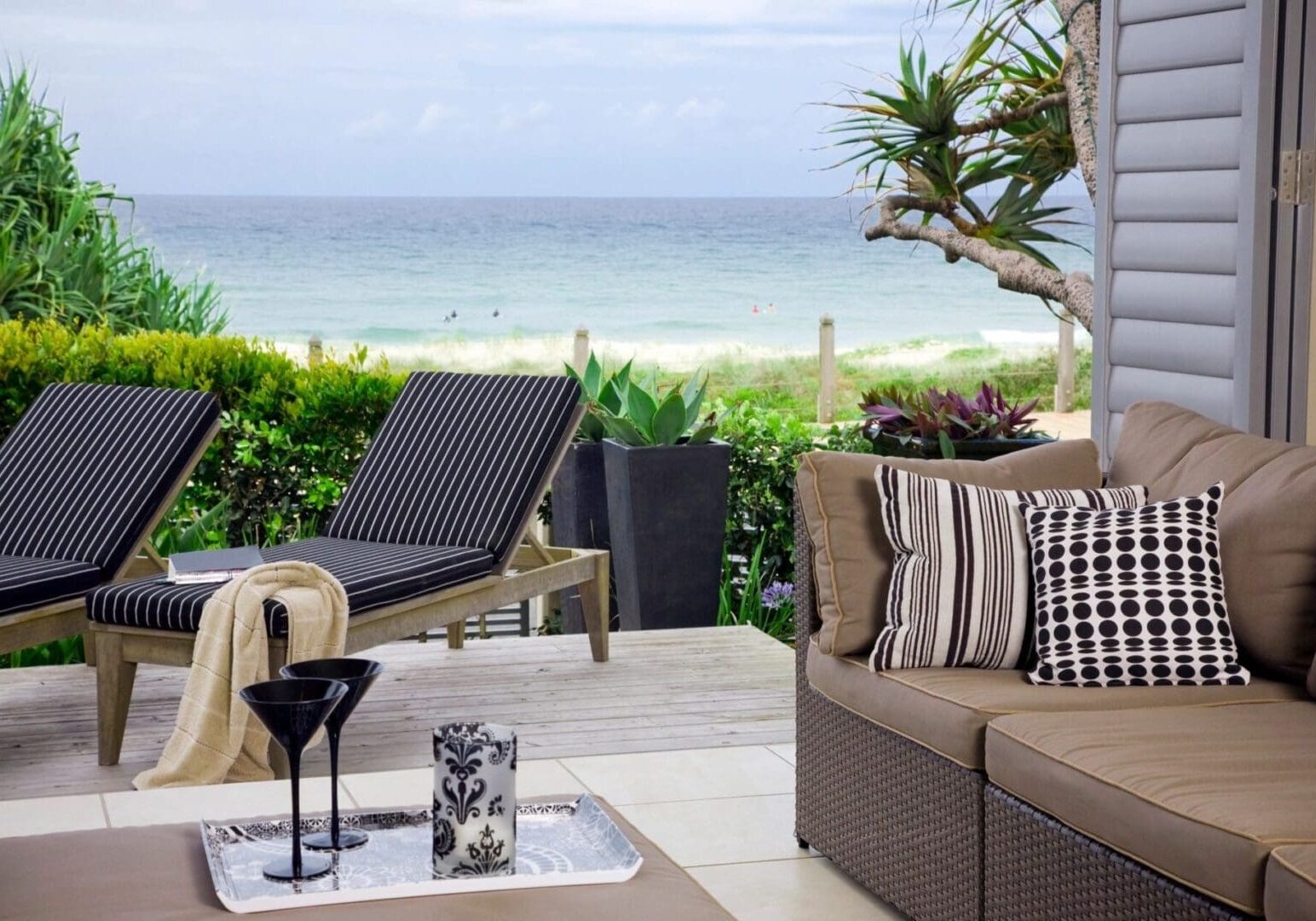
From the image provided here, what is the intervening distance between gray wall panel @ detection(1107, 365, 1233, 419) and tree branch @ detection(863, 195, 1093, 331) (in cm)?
84

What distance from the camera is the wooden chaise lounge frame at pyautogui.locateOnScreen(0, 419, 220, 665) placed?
3.81 meters

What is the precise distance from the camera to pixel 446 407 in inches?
191

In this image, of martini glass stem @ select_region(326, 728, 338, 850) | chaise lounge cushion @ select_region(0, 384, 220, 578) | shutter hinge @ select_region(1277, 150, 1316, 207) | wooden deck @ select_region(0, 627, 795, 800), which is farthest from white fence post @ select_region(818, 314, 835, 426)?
martini glass stem @ select_region(326, 728, 338, 850)

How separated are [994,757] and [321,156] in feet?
81.8

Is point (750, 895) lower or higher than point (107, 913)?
lower

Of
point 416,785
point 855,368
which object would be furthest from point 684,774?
point 855,368

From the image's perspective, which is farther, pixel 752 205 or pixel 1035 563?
pixel 752 205

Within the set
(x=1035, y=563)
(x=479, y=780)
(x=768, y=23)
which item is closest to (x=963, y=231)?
(x=1035, y=563)

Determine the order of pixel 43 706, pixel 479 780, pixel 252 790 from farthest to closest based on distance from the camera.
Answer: pixel 43 706
pixel 252 790
pixel 479 780

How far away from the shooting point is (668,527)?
5395mm

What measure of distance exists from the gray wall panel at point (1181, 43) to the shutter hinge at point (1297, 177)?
290mm

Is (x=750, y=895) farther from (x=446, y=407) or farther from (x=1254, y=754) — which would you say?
(x=446, y=407)

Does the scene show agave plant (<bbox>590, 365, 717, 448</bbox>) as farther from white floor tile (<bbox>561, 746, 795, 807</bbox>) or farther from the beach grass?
the beach grass

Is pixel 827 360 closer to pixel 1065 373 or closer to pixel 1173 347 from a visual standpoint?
pixel 1065 373
